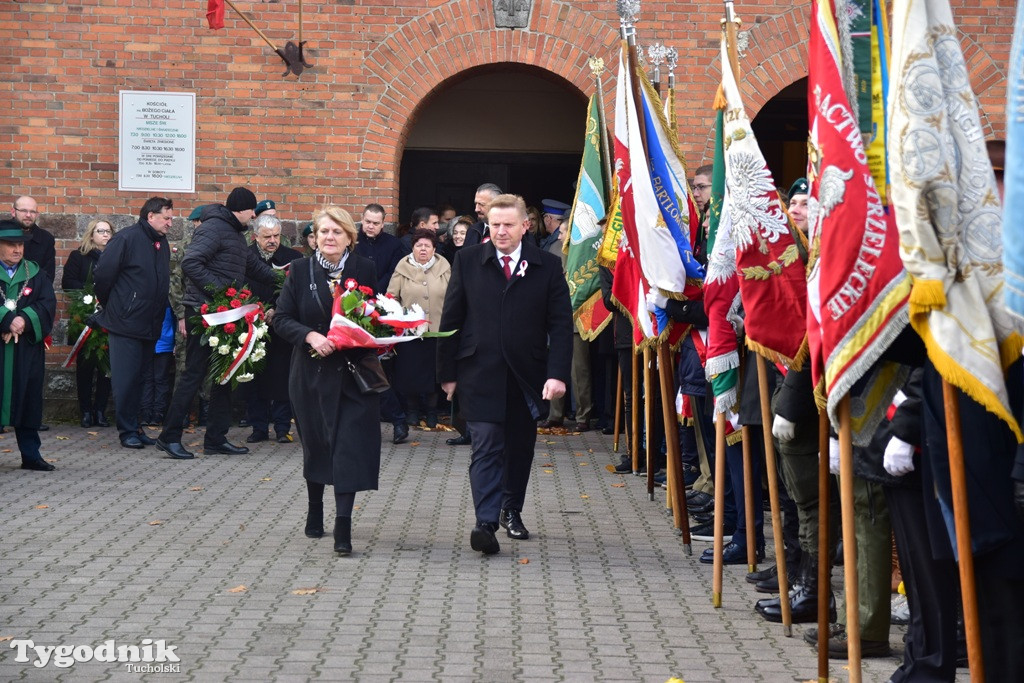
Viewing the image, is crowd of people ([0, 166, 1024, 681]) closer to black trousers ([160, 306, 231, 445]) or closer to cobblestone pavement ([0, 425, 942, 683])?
black trousers ([160, 306, 231, 445])

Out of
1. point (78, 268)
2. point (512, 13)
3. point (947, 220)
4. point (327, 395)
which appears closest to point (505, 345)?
point (327, 395)

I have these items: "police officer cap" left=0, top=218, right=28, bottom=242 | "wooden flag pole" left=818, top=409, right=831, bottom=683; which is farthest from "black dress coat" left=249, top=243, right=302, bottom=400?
"wooden flag pole" left=818, top=409, right=831, bottom=683

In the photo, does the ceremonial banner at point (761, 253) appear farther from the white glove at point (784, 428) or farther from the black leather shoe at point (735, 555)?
the black leather shoe at point (735, 555)

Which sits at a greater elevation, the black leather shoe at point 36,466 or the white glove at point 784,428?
the white glove at point 784,428

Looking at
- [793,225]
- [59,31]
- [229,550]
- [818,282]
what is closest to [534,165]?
[59,31]

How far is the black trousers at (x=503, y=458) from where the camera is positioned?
810 cm

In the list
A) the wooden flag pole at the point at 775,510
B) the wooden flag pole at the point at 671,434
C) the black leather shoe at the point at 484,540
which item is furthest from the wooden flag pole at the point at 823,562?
the black leather shoe at the point at 484,540

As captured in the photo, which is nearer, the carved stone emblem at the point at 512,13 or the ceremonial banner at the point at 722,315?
the ceremonial banner at the point at 722,315

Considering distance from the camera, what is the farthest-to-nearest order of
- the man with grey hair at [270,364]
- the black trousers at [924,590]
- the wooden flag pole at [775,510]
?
the man with grey hair at [270,364], the wooden flag pole at [775,510], the black trousers at [924,590]

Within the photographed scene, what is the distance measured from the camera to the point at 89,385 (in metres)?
14.2

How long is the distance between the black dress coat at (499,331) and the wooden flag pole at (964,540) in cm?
410

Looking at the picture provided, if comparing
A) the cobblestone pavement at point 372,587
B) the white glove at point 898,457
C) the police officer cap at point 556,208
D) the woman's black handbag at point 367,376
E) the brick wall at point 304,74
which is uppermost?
the brick wall at point 304,74

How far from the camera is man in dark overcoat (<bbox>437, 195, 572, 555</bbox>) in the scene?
324 inches

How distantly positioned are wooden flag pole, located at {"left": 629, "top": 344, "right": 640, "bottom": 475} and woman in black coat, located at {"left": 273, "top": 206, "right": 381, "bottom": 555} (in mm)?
2831
